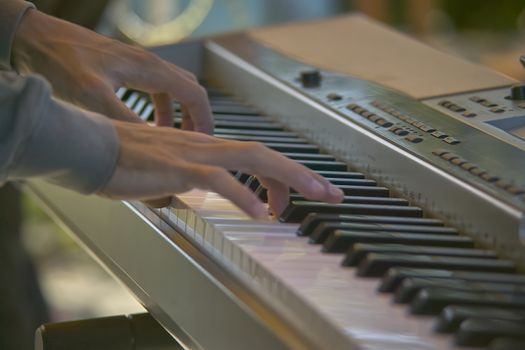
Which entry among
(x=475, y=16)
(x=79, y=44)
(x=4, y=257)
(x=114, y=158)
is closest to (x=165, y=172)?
(x=114, y=158)

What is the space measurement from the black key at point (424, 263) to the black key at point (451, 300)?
2.7 inches

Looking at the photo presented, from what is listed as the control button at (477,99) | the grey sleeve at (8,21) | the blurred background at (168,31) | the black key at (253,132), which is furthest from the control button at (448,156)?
the blurred background at (168,31)

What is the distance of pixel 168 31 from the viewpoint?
396cm

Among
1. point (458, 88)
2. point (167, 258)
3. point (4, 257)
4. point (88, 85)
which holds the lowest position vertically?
point (4, 257)

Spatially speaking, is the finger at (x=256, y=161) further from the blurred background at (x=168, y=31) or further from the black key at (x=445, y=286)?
the blurred background at (x=168, y=31)

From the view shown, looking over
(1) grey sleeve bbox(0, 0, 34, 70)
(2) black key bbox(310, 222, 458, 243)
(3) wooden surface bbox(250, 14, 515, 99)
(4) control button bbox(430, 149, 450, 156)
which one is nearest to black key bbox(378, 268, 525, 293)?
(2) black key bbox(310, 222, 458, 243)

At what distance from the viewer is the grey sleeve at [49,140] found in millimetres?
1040

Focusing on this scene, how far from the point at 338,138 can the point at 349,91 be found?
0.41ft

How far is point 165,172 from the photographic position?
1.08 metres

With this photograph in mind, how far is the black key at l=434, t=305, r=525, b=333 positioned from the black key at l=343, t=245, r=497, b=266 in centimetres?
13

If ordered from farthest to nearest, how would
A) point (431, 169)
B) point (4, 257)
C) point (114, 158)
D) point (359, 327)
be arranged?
point (4, 257) → point (431, 169) → point (114, 158) → point (359, 327)

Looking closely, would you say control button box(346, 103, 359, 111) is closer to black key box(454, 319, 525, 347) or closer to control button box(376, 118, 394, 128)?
control button box(376, 118, 394, 128)

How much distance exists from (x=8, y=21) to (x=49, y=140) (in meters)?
0.46

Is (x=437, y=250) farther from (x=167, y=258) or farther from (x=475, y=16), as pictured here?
Answer: (x=475, y=16)
